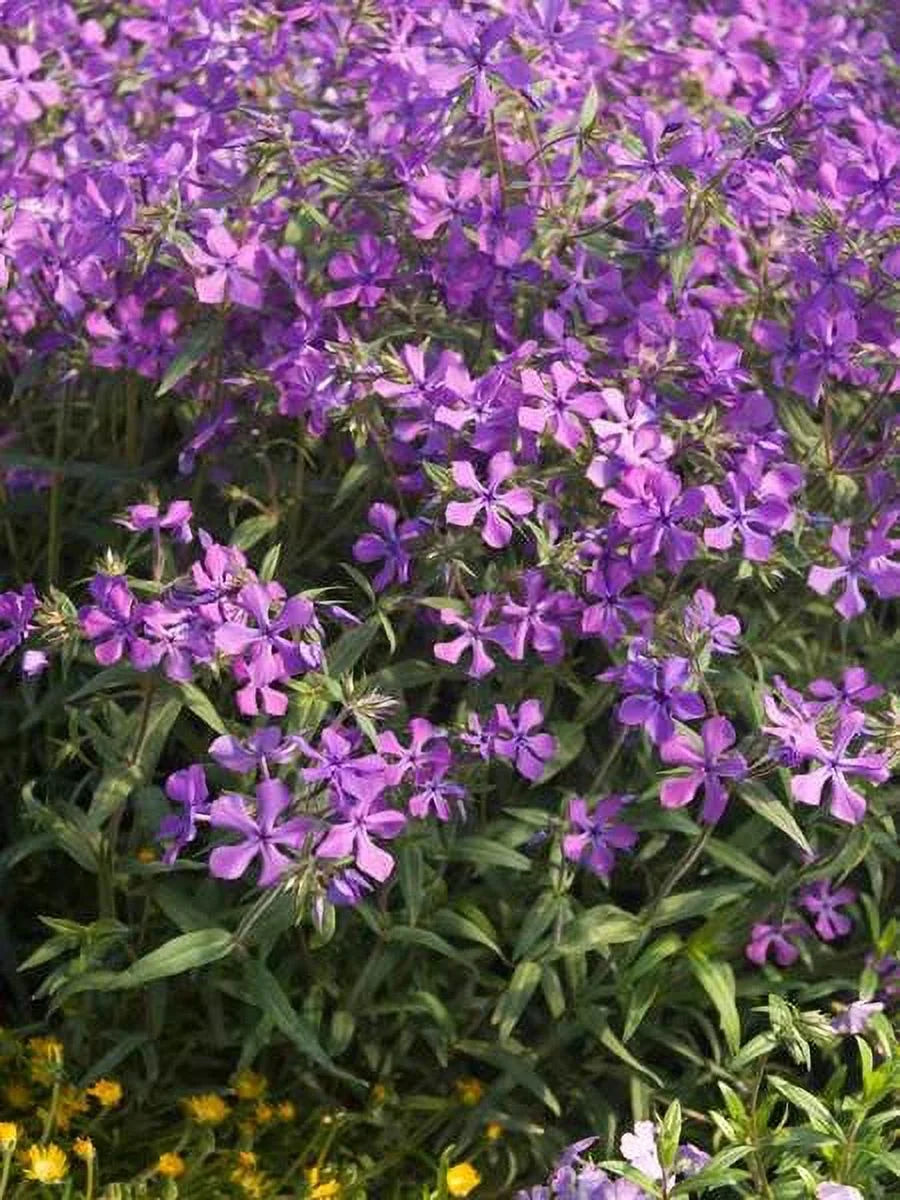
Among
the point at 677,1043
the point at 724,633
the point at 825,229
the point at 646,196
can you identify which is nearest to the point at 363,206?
the point at 646,196

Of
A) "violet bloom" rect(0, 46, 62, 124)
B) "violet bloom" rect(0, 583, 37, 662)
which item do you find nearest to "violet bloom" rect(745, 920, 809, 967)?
"violet bloom" rect(0, 583, 37, 662)

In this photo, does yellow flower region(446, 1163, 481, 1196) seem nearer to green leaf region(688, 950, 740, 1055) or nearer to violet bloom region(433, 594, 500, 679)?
green leaf region(688, 950, 740, 1055)

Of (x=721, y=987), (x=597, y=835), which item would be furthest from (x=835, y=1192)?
(x=597, y=835)

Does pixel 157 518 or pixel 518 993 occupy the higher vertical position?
pixel 157 518

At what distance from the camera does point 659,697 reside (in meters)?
2.52

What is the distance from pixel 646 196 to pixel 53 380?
41.1 inches

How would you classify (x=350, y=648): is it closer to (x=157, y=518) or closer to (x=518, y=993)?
(x=157, y=518)

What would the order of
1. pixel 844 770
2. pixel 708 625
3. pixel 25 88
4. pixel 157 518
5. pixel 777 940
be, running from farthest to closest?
pixel 25 88 < pixel 777 940 < pixel 157 518 < pixel 708 625 < pixel 844 770

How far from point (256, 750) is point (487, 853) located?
576mm

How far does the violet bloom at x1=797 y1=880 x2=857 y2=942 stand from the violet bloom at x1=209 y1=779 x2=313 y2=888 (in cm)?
106

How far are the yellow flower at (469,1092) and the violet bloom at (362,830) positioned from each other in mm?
795

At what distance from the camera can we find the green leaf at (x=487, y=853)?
2.83 metres

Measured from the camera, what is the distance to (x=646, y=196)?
9.76 feet

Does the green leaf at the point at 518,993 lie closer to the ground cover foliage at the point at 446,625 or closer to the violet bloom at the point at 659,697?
the ground cover foliage at the point at 446,625
